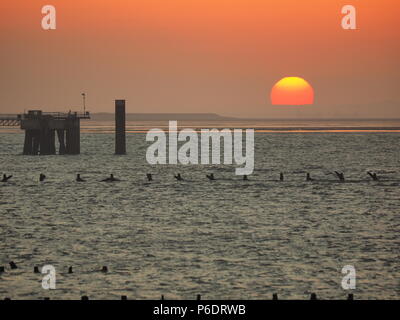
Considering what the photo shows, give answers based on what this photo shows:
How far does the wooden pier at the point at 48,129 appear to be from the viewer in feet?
324

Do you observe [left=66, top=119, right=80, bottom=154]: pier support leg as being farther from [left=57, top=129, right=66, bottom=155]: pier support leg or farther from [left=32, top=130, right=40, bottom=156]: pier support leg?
[left=32, top=130, right=40, bottom=156]: pier support leg

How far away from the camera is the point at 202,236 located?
1458 inches

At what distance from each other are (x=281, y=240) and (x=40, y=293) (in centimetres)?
1456

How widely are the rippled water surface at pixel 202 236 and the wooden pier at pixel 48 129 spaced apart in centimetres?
2671

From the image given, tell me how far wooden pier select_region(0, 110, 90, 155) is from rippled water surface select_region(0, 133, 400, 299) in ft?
87.6

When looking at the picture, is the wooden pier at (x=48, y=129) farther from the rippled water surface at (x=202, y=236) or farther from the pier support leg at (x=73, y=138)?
the rippled water surface at (x=202, y=236)

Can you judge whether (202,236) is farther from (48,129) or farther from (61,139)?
(61,139)

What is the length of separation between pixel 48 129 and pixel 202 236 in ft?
223

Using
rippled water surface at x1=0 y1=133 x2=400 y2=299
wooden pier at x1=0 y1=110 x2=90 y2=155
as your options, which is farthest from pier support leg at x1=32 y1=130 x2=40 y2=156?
rippled water surface at x1=0 y1=133 x2=400 y2=299

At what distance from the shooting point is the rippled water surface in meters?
25.6

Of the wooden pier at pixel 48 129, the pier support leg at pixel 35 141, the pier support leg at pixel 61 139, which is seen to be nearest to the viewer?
the wooden pier at pixel 48 129

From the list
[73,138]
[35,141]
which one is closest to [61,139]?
[73,138]

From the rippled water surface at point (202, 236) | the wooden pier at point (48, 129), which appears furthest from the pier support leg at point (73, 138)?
the rippled water surface at point (202, 236)

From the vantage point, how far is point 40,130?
102 meters
